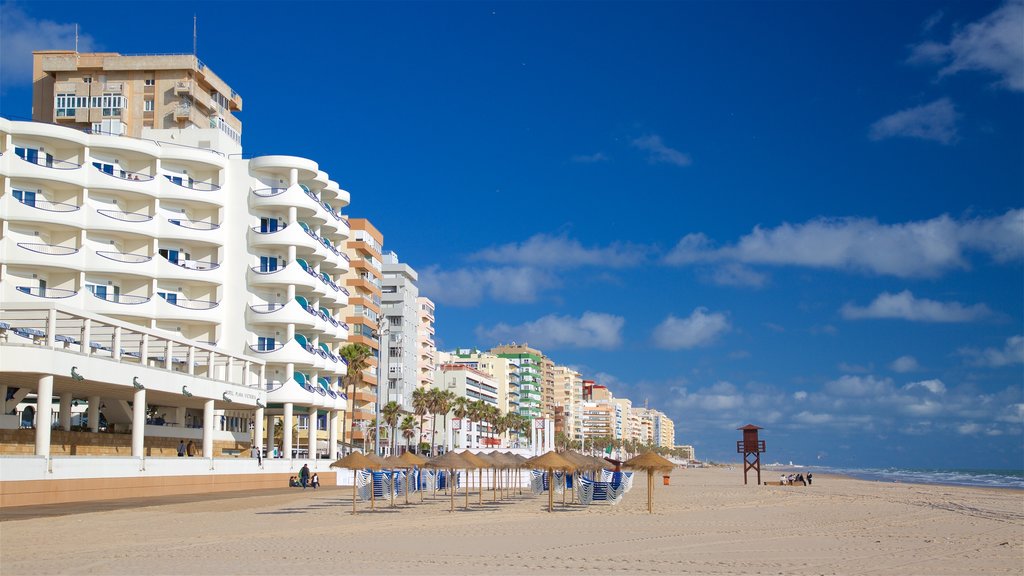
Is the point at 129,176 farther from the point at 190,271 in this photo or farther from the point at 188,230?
the point at 190,271

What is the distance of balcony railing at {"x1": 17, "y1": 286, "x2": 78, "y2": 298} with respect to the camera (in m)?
46.7

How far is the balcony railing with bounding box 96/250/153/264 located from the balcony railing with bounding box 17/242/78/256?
132 cm

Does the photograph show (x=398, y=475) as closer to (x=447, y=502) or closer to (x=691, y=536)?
(x=447, y=502)

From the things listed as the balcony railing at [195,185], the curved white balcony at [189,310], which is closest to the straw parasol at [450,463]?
the curved white balcony at [189,310]

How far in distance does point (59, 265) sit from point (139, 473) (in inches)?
642

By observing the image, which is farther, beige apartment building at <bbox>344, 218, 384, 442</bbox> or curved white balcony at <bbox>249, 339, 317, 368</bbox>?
beige apartment building at <bbox>344, 218, 384, 442</bbox>

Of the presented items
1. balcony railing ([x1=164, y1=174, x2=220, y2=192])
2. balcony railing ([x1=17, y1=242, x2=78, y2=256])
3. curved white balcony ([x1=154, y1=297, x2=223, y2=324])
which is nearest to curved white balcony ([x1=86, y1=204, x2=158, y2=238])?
balcony railing ([x1=17, y1=242, x2=78, y2=256])

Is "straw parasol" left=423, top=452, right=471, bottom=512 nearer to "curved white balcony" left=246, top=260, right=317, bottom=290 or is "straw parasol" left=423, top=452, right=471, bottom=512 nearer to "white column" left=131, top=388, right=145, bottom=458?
"white column" left=131, top=388, right=145, bottom=458

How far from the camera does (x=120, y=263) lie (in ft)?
157

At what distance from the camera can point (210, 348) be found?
4303cm

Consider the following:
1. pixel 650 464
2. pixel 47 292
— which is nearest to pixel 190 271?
pixel 47 292

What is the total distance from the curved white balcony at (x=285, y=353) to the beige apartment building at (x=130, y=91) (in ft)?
77.1

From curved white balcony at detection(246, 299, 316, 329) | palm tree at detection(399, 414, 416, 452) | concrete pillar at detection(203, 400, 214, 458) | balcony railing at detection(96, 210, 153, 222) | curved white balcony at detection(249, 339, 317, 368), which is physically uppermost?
balcony railing at detection(96, 210, 153, 222)

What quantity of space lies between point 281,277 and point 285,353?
4.06m
